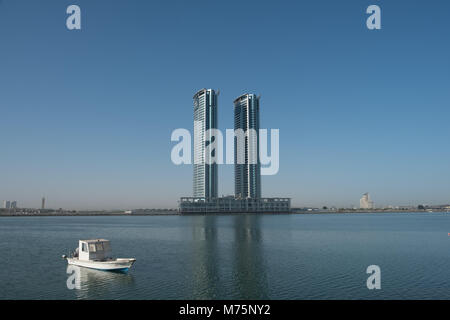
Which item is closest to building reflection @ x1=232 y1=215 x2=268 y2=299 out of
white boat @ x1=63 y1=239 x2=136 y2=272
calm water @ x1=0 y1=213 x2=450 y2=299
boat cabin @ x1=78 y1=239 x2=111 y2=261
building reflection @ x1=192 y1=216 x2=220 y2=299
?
calm water @ x1=0 y1=213 x2=450 y2=299

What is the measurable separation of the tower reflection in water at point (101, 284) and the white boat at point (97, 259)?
761mm

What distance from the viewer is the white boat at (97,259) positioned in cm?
4550

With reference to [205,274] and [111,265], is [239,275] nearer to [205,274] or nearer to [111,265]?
[205,274]

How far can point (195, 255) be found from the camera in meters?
60.9

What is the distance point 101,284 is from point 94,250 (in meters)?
10.8

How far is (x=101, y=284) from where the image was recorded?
40219mm

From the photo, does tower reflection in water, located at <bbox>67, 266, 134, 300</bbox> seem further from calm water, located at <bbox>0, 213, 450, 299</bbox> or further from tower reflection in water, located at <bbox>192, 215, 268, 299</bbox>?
tower reflection in water, located at <bbox>192, 215, 268, 299</bbox>

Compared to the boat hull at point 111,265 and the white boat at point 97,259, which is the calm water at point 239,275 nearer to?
the boat hull at point 111,265

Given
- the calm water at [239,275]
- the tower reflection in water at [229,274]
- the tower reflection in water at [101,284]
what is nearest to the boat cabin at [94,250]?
the tower reflection in water at [101,284]

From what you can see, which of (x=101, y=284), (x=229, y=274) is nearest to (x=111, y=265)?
(x=101, y=284)

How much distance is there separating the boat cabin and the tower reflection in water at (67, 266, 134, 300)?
194 cm
